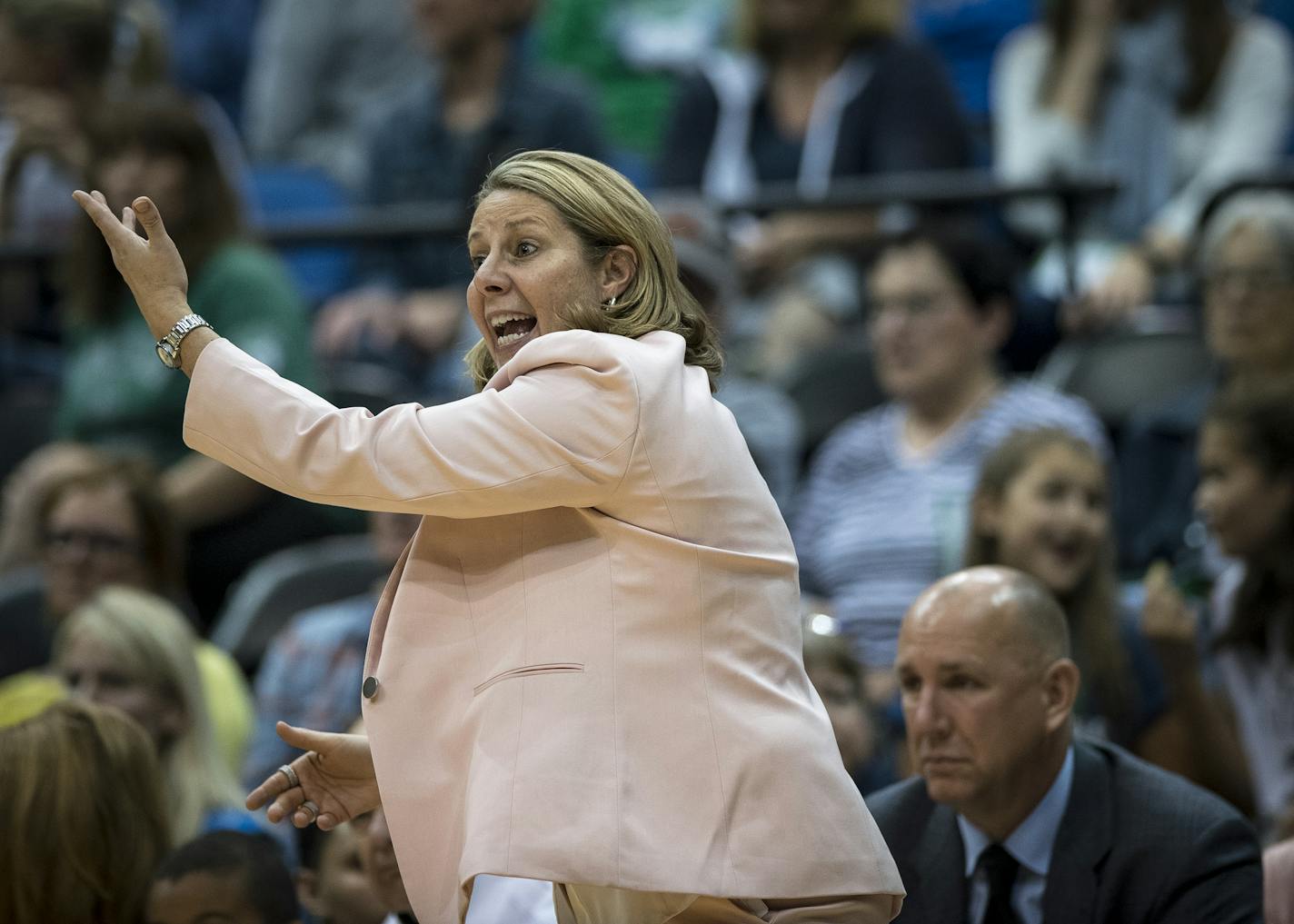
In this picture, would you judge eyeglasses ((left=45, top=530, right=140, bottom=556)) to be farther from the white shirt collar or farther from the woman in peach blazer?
the woman in peach blazer

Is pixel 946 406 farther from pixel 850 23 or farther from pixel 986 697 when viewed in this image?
pixel 986 697

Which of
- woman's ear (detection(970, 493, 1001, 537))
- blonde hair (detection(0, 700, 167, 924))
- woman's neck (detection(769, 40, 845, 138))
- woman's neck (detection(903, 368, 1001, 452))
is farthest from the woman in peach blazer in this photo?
woman's neck (detection(769, 40, 845, 138))

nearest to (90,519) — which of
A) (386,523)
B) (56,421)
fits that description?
(386,523)

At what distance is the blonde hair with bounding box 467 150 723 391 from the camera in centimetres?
269

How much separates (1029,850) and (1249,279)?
2.65 metres

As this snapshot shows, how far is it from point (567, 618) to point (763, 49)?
4538 millimetres

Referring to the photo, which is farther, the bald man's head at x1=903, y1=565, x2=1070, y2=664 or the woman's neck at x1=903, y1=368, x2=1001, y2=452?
the woman's neck at x1=903, y1=368, x2=1001, y2=452

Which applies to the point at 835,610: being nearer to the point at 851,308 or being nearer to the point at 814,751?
the point at 851,308

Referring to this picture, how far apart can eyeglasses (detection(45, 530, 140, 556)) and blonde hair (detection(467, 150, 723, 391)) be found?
117 inches

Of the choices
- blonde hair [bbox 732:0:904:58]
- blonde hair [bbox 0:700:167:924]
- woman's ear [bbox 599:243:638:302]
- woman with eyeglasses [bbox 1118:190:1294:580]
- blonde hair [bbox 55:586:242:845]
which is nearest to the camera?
woman's ear [bbox 599:243:638:302]

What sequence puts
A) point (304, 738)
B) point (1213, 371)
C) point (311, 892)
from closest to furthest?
1. point (304, 738)
2. point (311, 892)
3. point (1213, 371)

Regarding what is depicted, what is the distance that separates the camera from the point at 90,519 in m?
5.44

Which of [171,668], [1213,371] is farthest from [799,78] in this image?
[171,668]

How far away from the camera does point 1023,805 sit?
354 cm
